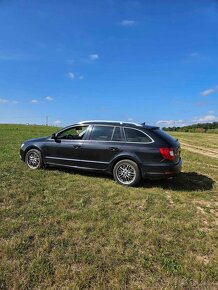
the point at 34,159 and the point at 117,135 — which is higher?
the point at 117,135

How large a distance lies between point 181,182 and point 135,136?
1.99m

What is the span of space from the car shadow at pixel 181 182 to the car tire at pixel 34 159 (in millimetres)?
380

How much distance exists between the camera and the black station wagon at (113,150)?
7.86m

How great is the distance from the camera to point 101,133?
8766 millimetres

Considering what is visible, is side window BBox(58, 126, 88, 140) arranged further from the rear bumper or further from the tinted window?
the rear bumper

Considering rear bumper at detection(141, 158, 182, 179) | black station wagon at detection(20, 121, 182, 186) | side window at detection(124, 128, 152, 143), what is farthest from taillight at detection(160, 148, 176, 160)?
side window at detection(124, 128, 152, 143)

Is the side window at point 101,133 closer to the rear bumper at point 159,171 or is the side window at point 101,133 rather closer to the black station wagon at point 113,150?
the black station wagon at point 113,150

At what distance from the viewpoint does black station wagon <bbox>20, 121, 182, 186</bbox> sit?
7.86m

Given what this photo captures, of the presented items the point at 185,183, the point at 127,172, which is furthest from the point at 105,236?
the point at 185,183

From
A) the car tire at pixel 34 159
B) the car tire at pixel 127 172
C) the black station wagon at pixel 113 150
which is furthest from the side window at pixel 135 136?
the car tire at pixel 34 159

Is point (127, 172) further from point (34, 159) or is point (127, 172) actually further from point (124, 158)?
point (34, 159)

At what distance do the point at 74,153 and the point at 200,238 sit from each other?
16.1 feet

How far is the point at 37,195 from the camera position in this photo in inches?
268

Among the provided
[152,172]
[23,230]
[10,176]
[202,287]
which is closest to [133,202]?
[152,172]
